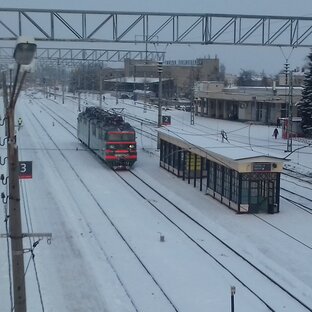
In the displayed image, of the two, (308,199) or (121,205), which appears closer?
(121,205)

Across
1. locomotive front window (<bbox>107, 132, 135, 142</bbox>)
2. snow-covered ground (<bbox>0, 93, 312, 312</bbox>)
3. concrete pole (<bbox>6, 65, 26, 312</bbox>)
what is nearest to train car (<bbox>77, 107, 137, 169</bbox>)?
locomotive front window (<bbox>107, 132, 135, 142</bbox>)

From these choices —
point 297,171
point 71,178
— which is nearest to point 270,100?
point 297,171

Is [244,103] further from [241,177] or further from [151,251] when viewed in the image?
[151,251]

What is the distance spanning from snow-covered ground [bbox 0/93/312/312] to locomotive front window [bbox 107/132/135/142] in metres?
2.80

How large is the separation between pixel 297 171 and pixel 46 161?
11.8m

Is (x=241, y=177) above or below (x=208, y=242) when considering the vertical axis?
above

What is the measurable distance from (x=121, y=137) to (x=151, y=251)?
45.0 feet

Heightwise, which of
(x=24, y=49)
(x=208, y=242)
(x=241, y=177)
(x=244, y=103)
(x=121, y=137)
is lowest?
(x=208, y=242)

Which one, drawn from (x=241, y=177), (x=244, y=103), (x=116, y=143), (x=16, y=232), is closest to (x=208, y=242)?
(x=241, y=177)

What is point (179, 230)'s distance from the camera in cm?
1655

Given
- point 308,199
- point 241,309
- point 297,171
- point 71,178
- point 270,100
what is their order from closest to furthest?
point 241,309, point 308,199, point 71,178, point 297,171, point 270,100

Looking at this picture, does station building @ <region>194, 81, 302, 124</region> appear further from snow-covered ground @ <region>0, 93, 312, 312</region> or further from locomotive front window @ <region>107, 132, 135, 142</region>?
snow-covered ground @ <region>0, 93, 312, 312</region>

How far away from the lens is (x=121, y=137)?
27797mm

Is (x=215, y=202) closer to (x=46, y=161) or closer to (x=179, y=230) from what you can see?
(x=179, y=230)
